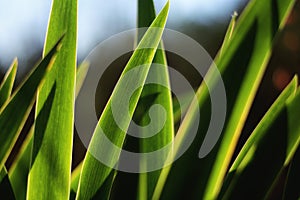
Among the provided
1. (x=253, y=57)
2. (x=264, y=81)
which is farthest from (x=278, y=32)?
(x=264, y=81)

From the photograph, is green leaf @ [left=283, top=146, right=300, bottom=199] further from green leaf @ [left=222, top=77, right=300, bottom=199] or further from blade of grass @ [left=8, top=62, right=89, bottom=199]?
blade of grass @ [left=8, top=62, right=89, bottom=199]

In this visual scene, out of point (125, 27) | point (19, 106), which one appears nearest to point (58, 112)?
point (19, 106)

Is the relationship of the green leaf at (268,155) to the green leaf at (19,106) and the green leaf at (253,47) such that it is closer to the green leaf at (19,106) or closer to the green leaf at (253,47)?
the green leaf at (253,47)

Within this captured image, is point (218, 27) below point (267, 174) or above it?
above

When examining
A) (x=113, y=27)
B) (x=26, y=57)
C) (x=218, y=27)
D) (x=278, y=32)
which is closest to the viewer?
(x=278, y=32)

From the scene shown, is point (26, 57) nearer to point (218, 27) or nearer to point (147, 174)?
point (218, 27)

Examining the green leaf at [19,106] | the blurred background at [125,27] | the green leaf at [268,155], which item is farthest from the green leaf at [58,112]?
the blurred background at [125,27]

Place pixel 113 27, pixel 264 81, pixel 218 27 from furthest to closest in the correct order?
pixel 113 27, pixel 218 27, pixel 264 81
